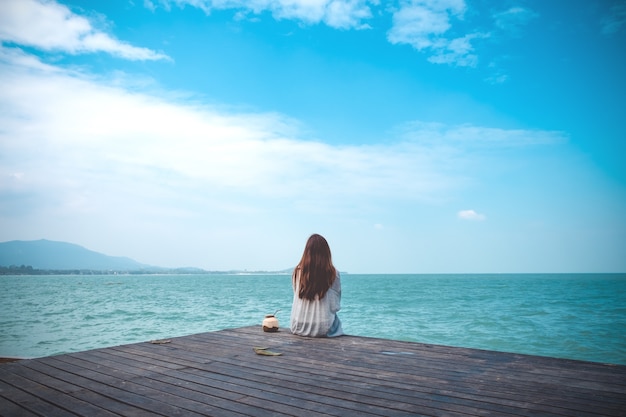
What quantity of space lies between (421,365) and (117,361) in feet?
12.7

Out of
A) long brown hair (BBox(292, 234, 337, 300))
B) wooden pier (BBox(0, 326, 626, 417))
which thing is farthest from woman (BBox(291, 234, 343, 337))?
wooden pier (BBox(0, 326, 626, 417))

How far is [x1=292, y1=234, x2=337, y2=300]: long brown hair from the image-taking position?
6.57 metres

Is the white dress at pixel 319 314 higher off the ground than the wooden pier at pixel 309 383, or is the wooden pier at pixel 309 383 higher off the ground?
the white dress at pixel 319 314

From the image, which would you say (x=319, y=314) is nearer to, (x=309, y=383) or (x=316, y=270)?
(x=316, y=270)

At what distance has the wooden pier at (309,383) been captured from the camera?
3422 mm

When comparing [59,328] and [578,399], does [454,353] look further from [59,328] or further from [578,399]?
[59,328]

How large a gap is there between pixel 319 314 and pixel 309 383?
8.72ft

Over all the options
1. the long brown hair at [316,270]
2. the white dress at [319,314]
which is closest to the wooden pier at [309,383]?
the white dress at [319,314]

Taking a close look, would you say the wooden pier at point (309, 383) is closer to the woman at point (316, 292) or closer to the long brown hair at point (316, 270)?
the woman at point (316, 292)

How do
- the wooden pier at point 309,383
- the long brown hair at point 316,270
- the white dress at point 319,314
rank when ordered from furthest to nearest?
1. the white dress at point 319,314
2. the long brown hair at point 316,270
3. the wooden pier at point 309,383

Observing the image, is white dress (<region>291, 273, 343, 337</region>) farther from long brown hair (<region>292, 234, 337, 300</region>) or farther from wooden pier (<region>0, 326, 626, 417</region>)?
wooden pier (<region>0, 326, 626, 417</region>)

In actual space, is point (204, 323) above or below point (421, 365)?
below

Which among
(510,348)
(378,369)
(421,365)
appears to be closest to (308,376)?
(378,369)

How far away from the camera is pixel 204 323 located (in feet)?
81.4
